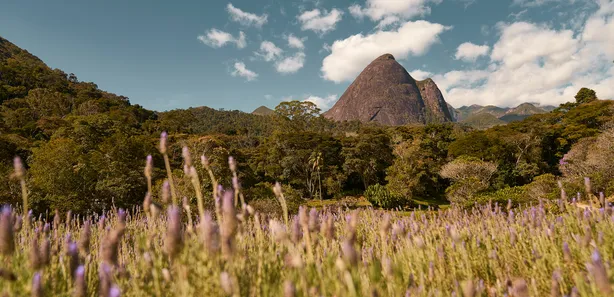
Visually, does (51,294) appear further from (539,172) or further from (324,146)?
(539,172)

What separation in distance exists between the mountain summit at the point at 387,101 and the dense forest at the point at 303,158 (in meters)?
128

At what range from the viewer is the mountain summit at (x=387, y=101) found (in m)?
173

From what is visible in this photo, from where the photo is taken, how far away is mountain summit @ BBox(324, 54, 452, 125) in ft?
568

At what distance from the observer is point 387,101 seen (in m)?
178

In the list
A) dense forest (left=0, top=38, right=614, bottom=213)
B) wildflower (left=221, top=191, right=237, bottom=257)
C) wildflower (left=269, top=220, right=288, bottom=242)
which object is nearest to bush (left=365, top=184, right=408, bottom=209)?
dense forest (left=0, top=38, right=614, bottom=213)

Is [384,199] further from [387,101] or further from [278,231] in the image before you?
[387,101]

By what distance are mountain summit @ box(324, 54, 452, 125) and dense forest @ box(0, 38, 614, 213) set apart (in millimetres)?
128460

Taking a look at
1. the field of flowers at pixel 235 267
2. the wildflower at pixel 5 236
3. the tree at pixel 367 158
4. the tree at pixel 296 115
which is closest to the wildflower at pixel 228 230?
the field of flowers at pixel 235 267

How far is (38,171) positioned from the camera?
12742 millimetres

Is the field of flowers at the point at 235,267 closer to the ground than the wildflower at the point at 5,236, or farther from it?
closer to the ground

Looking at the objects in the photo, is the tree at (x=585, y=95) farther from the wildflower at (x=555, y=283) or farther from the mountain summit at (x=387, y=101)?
the mountain summit at (x=387, y=101)

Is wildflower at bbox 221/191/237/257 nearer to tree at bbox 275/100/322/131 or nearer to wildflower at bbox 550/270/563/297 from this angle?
wildflower at bbox 550/270/563/297

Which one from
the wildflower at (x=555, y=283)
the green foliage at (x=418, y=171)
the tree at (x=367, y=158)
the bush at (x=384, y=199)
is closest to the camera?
the wildflower at (x=555, y=283)

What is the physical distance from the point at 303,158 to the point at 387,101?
518 ft
